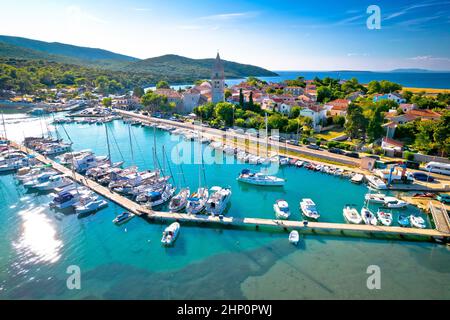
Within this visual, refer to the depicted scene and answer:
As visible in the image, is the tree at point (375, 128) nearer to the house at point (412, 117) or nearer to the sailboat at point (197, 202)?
the house at point (412, 117)

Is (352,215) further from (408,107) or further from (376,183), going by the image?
(408,107)

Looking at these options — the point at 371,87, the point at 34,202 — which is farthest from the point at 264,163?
the point at 371,87

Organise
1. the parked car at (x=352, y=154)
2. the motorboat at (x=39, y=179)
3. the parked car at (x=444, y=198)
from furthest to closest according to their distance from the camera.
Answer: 1. the parked car at (x=352, y=154)
2. the motorboat at (x=39, y=179)
3. the parked car at (x=444, y=198)

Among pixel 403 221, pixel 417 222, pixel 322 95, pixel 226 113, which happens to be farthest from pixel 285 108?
pixel 417 222

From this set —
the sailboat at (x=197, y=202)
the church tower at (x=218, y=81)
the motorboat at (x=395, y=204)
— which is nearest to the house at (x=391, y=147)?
the motorboat at (x=395, y=204)
